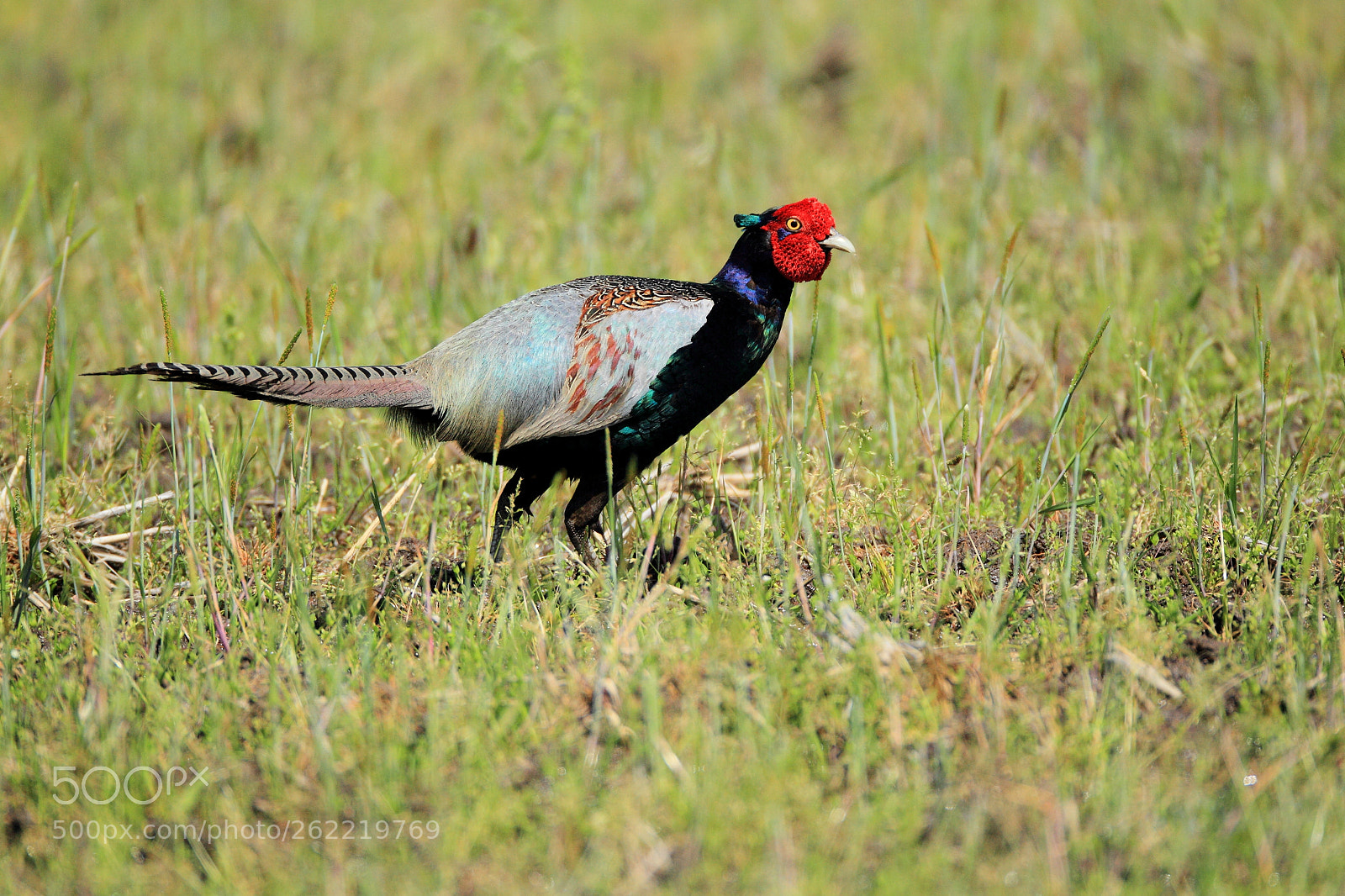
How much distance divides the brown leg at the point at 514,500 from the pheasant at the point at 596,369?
0.13 meters

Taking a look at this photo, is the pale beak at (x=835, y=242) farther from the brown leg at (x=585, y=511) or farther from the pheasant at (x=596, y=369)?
the brown leg at (x=585, y=511)

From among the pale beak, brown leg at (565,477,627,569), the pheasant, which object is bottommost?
brown leg at (565,477,627,569)

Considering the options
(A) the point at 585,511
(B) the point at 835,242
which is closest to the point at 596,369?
(A) the point at 585,511

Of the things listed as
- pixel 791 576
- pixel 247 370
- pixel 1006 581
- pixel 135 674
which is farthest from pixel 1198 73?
pixel 135 674

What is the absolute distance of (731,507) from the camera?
379 cm

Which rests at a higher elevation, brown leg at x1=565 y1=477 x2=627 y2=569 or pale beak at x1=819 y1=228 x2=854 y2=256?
pale beak at x1=819 y1=228 x2=854 y2=256

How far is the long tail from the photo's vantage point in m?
2.98

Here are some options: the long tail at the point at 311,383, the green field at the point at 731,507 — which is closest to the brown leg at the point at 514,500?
the green field at the point at 731,507

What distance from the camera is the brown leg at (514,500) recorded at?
369cm

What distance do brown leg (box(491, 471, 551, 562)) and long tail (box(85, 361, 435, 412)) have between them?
1.41 feet

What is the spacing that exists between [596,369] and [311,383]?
795mm

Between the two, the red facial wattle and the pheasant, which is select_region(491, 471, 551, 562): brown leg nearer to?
the pheasant

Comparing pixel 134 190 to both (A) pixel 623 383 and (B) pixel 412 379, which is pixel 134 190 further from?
(A) pixel 623 383

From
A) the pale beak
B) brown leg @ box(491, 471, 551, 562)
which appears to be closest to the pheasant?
the pale beak
